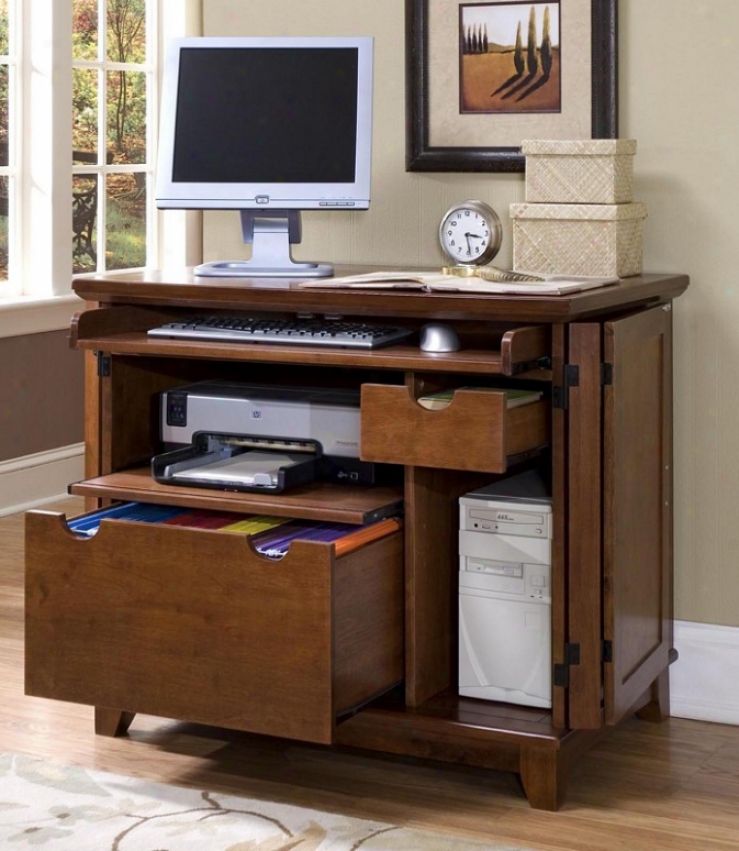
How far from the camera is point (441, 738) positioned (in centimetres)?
221

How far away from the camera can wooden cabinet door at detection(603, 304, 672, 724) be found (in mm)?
2152

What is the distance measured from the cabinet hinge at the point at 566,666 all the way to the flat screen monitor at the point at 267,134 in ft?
2.53

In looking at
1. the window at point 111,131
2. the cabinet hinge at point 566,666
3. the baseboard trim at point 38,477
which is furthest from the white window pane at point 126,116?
the cabinet hinge at point 566,666

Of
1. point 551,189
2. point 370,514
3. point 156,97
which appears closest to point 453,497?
point 370,514

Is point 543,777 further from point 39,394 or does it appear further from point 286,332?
point 39,394

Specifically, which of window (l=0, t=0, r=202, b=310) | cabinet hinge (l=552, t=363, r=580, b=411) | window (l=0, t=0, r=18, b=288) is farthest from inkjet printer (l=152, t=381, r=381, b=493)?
window (l=0, t=0, r=18, b=288)

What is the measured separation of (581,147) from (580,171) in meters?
0.04

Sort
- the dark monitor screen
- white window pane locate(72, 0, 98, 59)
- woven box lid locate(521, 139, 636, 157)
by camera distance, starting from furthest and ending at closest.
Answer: white window pane locate(72, 0, 98, 59), the dark monitor screen, woven box lid locate(521, 139, 636, 157)

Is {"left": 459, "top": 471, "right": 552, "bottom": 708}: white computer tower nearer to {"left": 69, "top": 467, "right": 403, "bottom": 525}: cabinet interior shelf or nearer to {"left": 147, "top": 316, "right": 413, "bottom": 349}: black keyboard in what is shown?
{"left": 69, "top": 467, "right": 403, "bottom": 525}: cabinet interior shelf

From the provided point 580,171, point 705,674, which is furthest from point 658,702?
point 580,171

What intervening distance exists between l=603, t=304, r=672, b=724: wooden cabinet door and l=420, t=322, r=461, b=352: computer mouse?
0.76ft

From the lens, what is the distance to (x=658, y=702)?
8.34 feet

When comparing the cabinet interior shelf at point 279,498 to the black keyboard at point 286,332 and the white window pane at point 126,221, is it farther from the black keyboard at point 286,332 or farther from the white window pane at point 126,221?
the white window pane at point 126,221

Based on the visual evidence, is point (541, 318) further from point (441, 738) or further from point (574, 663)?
point (441, 738)
